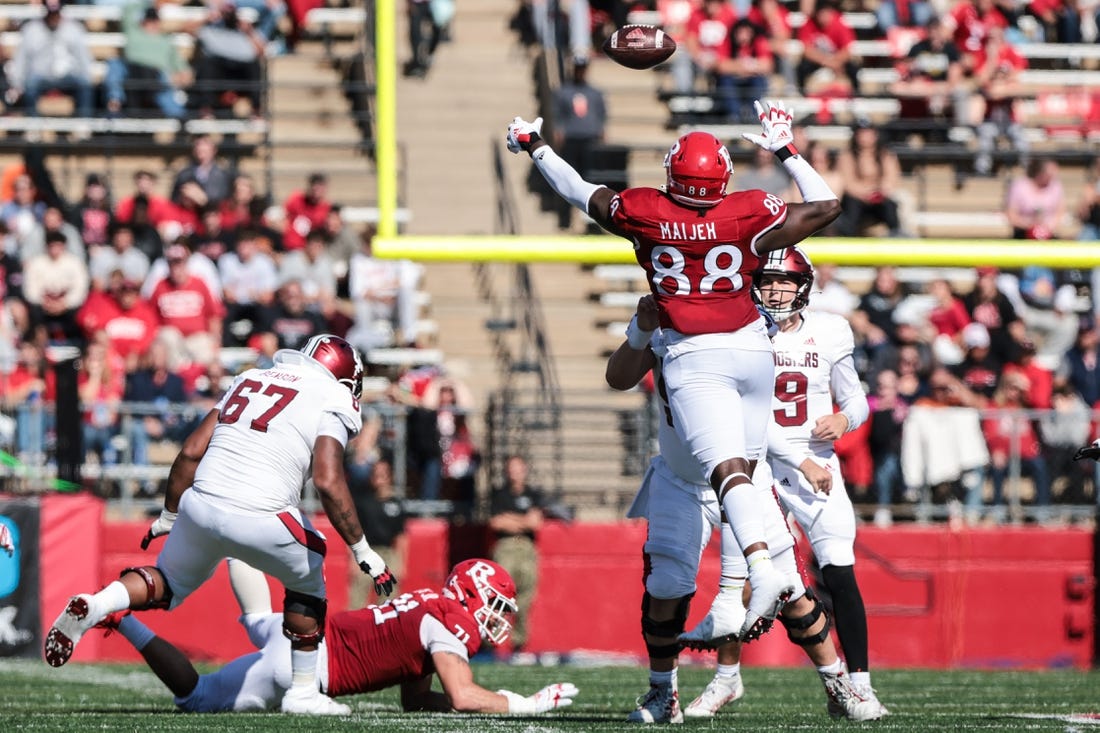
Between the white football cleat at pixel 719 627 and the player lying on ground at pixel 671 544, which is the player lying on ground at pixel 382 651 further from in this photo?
the white football cleat at pixel 719 627

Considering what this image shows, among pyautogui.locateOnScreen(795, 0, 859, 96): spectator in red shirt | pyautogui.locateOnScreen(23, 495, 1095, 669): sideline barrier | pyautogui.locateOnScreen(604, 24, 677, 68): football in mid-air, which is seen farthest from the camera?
pyautogui.locateOnScreen(795, 0, 859, 96): spectator in red shirt

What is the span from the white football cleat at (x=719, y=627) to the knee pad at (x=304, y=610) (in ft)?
4.80

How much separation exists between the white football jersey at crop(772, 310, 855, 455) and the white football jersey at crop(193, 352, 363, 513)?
1.71 meters

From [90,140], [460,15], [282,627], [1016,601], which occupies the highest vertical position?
[460,15]

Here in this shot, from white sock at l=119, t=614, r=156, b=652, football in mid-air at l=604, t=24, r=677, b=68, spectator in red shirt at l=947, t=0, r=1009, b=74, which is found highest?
spectator in red shirt at l=947, t=0, r=1009, b=74

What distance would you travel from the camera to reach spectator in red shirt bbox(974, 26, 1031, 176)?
48.4ft

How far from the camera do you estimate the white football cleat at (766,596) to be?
20.7ft

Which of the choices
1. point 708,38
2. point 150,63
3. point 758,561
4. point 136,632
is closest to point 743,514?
point 758,561

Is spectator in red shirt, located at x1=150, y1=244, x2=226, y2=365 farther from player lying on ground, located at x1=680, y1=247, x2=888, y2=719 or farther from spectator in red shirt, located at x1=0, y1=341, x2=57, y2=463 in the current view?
player lying on ground, located at x1=680, y1=247, x2=888, y2=719

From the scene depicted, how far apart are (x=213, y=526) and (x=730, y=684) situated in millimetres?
2189

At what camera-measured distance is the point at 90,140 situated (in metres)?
15.6

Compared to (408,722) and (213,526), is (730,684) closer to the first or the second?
(408,722)

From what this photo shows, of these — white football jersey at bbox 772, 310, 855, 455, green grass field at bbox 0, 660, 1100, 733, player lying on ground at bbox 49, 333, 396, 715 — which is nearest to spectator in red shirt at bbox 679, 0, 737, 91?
green grass field at bbox 0, 660, 1100, 733

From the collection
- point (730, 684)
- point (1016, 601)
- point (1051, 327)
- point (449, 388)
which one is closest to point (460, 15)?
point (449, 388)
